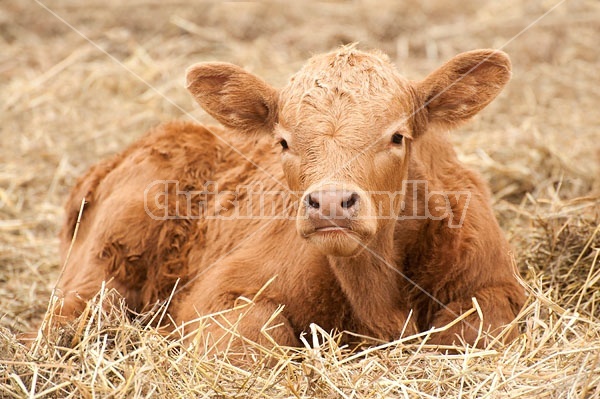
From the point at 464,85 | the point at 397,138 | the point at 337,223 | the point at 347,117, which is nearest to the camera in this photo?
the point at 337,223

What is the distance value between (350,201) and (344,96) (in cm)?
70

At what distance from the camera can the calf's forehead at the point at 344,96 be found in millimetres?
4305

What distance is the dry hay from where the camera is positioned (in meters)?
3.96

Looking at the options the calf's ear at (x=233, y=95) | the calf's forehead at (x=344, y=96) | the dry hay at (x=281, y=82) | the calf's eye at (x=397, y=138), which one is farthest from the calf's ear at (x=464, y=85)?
the dry hay at (x=281, y=82)

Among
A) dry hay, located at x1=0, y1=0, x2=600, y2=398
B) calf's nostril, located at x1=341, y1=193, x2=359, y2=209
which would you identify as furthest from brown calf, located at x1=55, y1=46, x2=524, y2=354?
dry hay, located at x1=0, y1=0, x2=600, y2=398

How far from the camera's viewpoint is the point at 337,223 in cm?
397

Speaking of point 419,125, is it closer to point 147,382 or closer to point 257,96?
point 257,96

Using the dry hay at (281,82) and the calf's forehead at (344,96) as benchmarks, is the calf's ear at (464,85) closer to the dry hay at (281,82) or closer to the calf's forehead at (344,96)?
the calf's forehead at (344,96)

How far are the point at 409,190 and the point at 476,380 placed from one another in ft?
4.12

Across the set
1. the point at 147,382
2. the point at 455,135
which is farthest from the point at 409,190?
the point at 455,135

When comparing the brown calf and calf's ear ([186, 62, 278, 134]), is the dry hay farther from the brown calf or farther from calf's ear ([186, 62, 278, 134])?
calf's ear ([186, 62, 278, 134])

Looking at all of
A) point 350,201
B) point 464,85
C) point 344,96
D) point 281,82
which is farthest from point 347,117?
point 281,82

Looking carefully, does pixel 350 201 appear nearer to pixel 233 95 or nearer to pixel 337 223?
pixel 337 223

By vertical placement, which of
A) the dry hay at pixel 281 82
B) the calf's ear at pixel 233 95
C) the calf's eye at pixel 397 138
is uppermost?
the calf's ear at pixel 233 95
